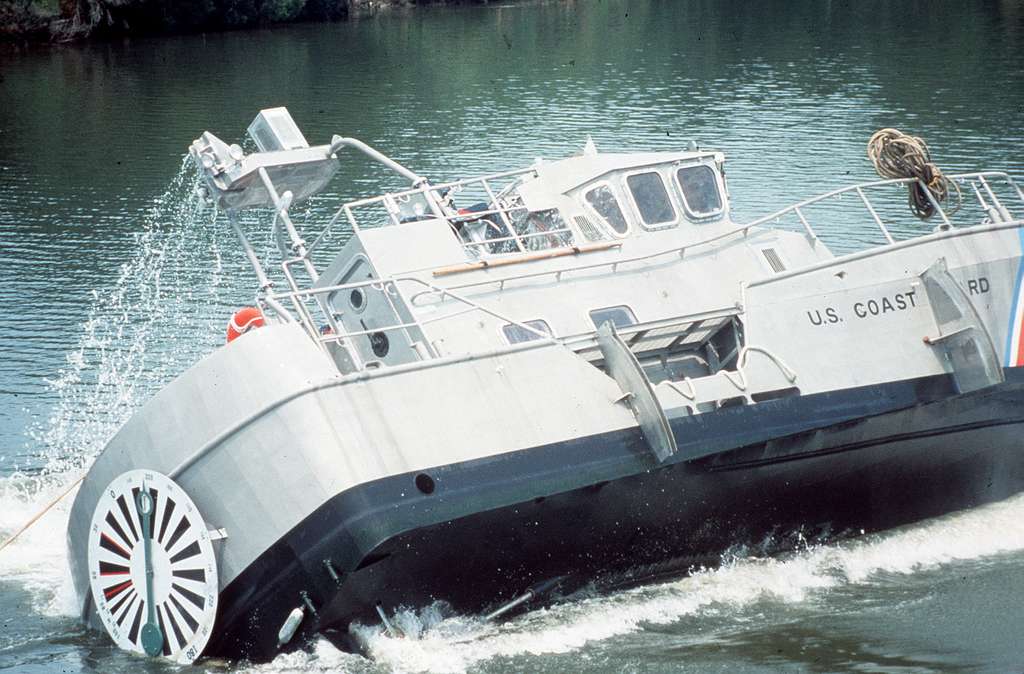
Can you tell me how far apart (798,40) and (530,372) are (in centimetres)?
4214

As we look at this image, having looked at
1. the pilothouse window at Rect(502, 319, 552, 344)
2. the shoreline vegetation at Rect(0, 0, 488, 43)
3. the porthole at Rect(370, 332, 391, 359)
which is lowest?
the shoreline vegetation at Rect(0, 0, 488, 43)

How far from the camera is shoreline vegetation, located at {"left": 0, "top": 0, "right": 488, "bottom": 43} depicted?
182ft

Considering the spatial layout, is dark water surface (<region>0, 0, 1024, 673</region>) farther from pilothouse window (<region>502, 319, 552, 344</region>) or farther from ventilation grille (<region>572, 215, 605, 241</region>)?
ventilation grille (<region>572, 215, 605, 241</region>)

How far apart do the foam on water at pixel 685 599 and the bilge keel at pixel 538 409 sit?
0.19 m

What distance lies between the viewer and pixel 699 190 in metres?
14.1

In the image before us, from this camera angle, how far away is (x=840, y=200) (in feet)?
85.8

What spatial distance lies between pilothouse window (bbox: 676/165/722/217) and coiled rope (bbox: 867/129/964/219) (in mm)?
1886

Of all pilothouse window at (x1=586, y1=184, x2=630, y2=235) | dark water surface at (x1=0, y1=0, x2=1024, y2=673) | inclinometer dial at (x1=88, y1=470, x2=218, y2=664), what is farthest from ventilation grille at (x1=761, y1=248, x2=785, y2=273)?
inclinometer dial at (x1=88, y1=470, x2=218, y2=664)

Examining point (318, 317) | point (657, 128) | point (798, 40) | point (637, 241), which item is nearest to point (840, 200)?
point (657, 128)

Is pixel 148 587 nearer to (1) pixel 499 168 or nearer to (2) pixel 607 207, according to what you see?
(2) pixel 607 207

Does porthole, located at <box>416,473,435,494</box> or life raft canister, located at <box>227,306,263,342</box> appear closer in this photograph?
porthole, located at <box>416,473,435,494</box>

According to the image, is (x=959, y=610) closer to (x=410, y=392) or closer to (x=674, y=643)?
(x=674, y=643)

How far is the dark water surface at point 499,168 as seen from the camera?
37.9ft

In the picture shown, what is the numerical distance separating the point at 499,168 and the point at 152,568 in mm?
20926
